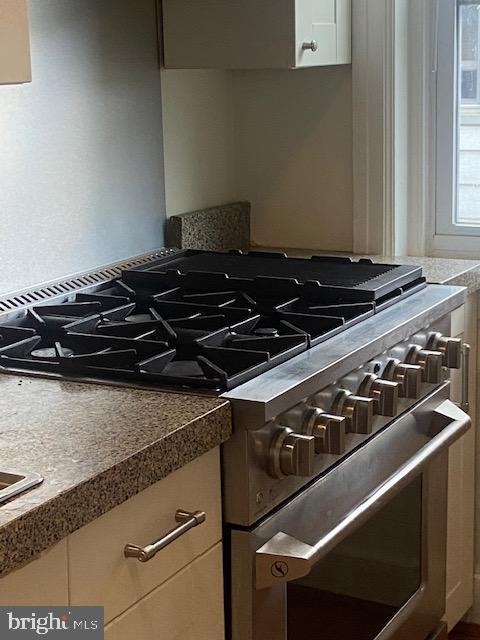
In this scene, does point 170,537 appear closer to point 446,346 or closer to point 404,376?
point 404,376

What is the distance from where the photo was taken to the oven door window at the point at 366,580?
1799 mm

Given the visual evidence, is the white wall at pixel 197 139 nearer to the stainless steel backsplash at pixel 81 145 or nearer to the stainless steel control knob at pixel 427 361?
the stainless steel backsplash at pixel 81 145

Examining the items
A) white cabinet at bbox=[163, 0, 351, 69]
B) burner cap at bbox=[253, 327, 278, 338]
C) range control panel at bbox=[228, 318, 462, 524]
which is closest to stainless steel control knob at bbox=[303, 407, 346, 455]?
range control panel at bbox=[228, 318, 462, 524]

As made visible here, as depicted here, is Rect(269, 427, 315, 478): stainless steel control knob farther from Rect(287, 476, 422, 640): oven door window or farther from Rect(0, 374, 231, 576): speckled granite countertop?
Rect(287, 476, 422, 640): oven door window

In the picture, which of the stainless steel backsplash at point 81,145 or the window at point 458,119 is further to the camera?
the window at point 458,119

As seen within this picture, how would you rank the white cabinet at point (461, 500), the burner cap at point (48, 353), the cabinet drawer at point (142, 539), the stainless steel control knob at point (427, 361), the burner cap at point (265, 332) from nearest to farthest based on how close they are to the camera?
1. the cabinet drawer at point (142, 539)
2. the burner cap at point (48, 353)
3. the burner cap at point (265, 332)
4. the stainless steel control knob at point (427, 361)
5. the white cabinet at point (461, 500)

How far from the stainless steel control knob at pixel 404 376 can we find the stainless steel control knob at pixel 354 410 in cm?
19

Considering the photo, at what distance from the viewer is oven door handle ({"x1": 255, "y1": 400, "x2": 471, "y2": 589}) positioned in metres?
1.59

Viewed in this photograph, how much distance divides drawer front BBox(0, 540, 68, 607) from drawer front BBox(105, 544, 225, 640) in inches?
4.7

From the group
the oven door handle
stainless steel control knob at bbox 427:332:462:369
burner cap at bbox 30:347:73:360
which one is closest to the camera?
the oven door handle

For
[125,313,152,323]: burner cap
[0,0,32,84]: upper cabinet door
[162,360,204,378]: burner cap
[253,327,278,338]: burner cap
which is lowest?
[162,360,204,378]: burner cap

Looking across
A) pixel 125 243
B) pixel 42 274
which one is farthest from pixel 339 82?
pixel 42 274

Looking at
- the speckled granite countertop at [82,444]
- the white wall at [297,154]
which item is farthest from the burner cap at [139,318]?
the white wall at [297,154]

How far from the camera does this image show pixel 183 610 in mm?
1506
